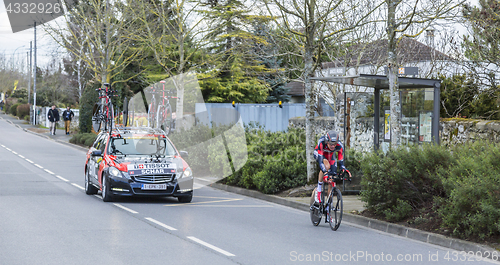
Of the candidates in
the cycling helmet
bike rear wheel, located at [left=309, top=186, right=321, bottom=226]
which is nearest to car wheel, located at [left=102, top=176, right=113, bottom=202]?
bike rear wheel, located at [left=309, top=186, right=321, bottom=226]

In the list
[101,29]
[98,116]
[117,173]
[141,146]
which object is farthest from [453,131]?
[101,29]

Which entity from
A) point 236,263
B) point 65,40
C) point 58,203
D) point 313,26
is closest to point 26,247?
point 236,263

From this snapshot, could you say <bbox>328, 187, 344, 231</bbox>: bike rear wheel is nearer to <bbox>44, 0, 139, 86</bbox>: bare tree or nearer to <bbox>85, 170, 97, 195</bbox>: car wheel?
<bbox>85, 170, 97, 195</bbox>: car wheel

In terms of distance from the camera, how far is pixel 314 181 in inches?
549

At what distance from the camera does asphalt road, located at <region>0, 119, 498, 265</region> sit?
725 cm

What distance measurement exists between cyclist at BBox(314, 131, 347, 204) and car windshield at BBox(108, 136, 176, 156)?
4.86m

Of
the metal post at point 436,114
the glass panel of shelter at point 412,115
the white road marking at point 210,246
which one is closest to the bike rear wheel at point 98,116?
the glass panel of shelter at point 412,115

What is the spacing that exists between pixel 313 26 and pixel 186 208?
5.50 metres

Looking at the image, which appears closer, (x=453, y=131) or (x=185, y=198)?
(x=185, y=198)

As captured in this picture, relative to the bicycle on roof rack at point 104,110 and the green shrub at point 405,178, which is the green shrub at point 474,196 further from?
the bicycle on roof rack at point 104,110

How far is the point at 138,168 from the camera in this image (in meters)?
12.2

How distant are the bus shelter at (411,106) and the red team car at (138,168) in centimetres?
398

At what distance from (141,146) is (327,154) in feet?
18.3

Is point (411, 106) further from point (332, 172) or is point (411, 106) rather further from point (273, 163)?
point (332, 172)
